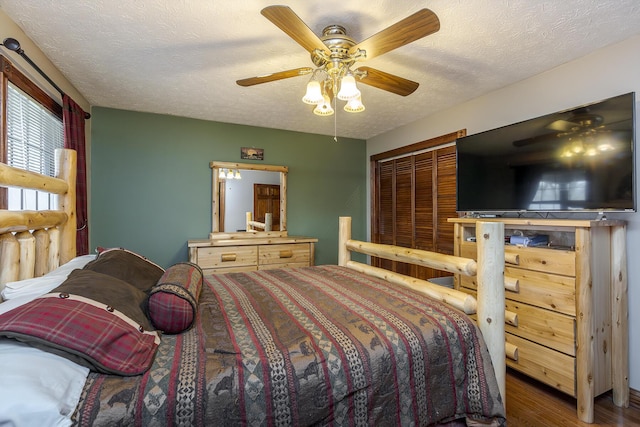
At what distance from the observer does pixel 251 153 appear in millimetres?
4000

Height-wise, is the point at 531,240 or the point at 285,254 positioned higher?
the point at 531,240

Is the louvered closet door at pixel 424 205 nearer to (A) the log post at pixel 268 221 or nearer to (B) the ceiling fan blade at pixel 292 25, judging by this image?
(A) the log post at pixel 268 221

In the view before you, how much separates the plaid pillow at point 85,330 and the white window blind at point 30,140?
1.48 meters

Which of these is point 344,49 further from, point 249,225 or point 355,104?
point 249,225

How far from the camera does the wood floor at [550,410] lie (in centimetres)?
183

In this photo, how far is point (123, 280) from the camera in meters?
1.44

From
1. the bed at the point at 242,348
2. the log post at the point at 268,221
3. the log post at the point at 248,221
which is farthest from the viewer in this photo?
the log post at the point at 268,221

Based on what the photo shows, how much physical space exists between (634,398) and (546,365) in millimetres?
562

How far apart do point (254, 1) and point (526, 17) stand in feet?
5.17

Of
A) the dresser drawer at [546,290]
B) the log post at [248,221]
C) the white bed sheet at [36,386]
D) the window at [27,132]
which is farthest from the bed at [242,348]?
the log post at [248,221]

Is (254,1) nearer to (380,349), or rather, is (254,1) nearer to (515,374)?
(380,349)

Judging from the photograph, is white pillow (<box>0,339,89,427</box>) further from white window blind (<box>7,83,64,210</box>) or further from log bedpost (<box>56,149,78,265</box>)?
white window blind (<box>7,83,64,210</box>)

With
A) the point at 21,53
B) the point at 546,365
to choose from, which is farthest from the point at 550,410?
the point at 21,53

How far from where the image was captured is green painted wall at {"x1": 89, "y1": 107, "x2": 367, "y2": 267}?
11.0 feet
